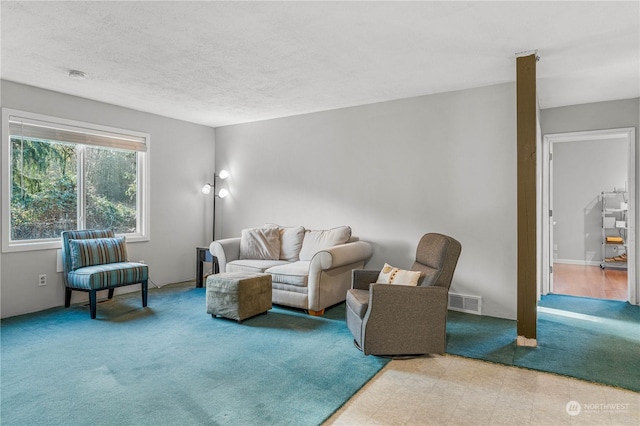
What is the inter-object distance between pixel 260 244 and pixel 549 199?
13.0 ft

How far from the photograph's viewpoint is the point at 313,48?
123 inches

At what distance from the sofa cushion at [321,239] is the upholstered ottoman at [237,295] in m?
0.95

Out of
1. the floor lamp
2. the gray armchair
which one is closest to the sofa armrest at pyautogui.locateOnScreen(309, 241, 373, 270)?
the gray armchair

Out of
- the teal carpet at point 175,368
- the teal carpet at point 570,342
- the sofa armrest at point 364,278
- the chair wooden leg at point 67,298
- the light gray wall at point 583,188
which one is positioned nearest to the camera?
the teal carpet at point 175,368

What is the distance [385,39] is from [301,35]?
25.5 inches

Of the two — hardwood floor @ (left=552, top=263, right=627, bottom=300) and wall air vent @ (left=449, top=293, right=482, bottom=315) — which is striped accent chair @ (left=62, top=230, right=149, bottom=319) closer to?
wall air vent @ (left=449, top=293, right=482, bottom=315)

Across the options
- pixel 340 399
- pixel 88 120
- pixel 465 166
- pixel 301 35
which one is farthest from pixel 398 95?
pixel 88 120

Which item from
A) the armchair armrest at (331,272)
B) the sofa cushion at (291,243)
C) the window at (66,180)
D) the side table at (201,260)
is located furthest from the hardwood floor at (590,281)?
the window at (66,180)

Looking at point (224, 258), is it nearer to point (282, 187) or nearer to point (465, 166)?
point (282, 187)

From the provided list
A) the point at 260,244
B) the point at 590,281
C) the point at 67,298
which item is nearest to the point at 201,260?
the point at 260,244

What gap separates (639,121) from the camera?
4.54m

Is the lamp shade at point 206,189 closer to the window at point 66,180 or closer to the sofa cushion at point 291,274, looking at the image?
the window at point 66,180

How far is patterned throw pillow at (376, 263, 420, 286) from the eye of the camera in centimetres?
319

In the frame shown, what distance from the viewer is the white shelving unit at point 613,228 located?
719 centimetres
